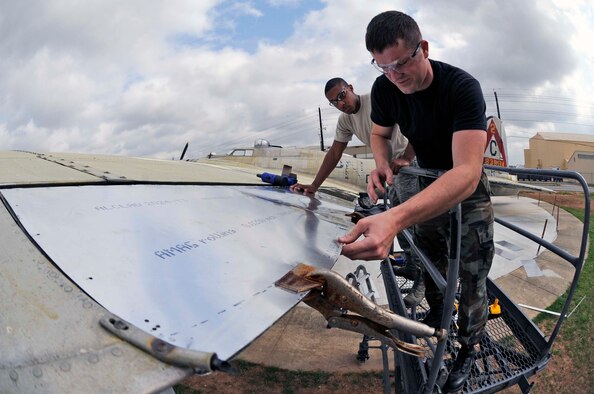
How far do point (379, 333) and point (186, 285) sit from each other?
A: 0.70 meters

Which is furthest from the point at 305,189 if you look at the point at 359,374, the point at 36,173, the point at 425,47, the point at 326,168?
the point at 36,173

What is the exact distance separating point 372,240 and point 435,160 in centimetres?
129

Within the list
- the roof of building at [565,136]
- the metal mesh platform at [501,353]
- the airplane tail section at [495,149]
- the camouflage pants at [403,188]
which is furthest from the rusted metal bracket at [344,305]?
the roof of building at [565,136]

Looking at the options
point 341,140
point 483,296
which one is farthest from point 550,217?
point 483,296

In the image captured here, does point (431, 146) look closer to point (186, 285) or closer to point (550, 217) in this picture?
point (186, 285)

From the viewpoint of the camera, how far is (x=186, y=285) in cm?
123

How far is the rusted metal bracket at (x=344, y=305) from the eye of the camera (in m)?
1.37

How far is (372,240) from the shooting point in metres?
1.28

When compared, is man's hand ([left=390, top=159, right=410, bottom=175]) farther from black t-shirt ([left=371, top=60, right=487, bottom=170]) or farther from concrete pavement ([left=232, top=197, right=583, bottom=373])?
concrete pavement ([left=232, top=197, right=583, bottom=373])

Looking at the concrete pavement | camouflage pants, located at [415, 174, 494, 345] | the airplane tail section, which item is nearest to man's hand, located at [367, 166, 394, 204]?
camouflage pants, located at [415, 174, 494, 345]

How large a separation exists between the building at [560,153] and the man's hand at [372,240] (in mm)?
52487

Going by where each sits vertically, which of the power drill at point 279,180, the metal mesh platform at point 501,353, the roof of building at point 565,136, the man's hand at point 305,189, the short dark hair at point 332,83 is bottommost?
the metal mesh platform at point 501,353

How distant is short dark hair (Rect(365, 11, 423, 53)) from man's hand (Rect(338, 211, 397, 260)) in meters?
0.81

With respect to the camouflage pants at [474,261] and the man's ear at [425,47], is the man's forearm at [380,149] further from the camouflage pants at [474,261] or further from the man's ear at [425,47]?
the man's ear at [425,47]
